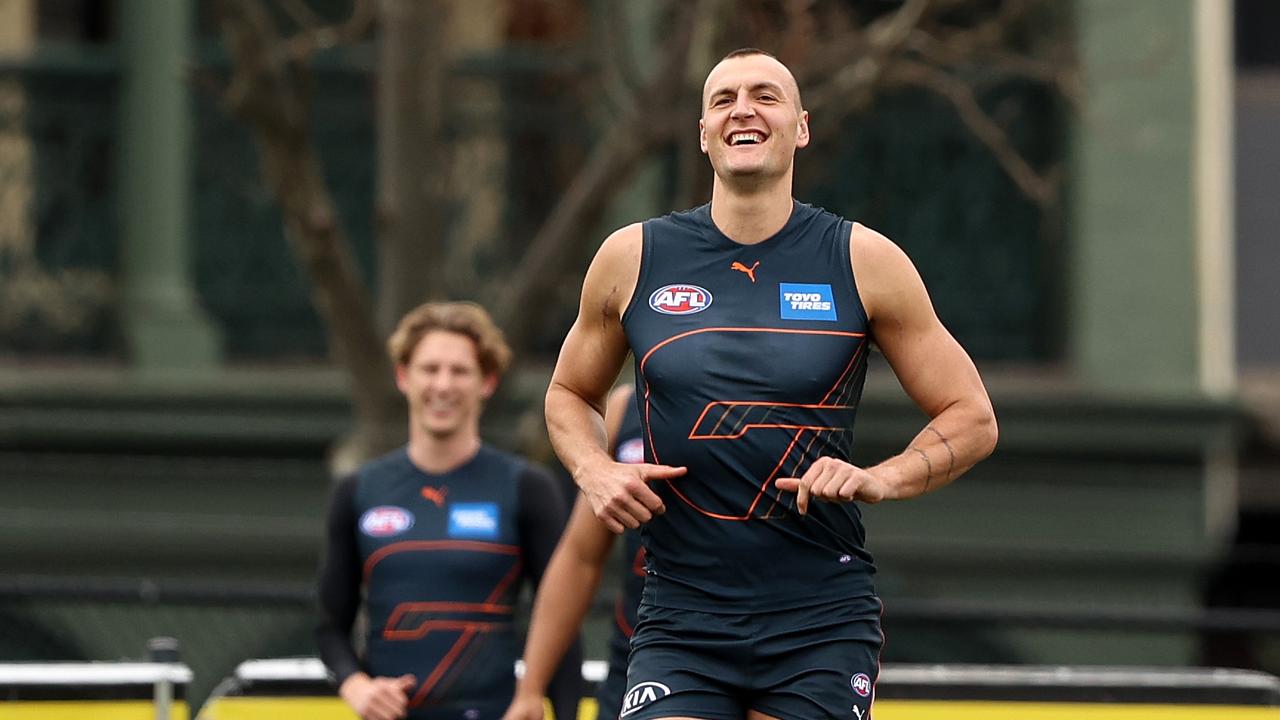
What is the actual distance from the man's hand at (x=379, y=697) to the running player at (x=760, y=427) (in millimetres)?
1748

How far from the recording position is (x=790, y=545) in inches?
167

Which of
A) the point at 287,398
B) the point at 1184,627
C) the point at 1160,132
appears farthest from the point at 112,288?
the point at 1184,627

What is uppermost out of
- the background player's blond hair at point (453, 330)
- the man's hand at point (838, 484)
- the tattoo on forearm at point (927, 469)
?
the background player's blond hair at point (453, 330)

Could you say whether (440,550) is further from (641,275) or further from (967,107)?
(967,107)

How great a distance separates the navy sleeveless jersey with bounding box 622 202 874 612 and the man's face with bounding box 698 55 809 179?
0.17m

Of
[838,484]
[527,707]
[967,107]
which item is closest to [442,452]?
[527,707]

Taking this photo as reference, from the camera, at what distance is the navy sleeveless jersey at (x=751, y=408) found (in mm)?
4203

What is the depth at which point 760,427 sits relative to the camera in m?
4.20

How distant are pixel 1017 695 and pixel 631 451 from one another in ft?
6.83

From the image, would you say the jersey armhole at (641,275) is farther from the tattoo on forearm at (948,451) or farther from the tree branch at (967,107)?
the tree branch at (967,107)

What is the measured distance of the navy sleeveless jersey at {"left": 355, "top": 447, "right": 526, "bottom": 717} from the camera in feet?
20.0

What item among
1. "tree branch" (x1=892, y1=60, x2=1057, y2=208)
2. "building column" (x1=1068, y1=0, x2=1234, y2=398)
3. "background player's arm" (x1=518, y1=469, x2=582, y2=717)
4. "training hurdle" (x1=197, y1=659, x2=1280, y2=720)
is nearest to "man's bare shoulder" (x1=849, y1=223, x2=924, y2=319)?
"background player's arm" (x1=518, y1=469, x2=582, y2=717)

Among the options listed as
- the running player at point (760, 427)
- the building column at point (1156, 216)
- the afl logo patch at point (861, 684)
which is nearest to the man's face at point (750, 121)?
the running player at point (760, 427)

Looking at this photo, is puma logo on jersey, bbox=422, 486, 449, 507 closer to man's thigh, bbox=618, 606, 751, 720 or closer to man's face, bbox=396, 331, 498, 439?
man's face, bbox=396, 331, 498, 439
